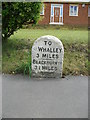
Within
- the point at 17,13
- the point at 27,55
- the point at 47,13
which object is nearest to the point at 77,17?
the point at 47,13

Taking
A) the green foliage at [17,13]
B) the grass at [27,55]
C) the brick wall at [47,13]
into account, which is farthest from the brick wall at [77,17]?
the green foliage at [17,13]

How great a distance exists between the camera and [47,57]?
570 cm

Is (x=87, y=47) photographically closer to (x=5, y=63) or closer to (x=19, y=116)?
(x=5, y=63)

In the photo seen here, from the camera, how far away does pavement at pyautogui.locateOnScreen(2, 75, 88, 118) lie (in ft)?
12.7

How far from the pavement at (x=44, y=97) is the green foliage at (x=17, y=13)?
81.6 inches

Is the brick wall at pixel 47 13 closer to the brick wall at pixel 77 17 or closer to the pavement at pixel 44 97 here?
the brick wall at pixel 77 17

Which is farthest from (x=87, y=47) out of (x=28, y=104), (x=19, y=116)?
(x=19, y=116)

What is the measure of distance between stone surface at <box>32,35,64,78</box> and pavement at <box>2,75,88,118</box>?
20cm

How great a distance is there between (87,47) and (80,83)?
267 cm

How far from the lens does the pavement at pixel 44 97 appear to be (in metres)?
3.86

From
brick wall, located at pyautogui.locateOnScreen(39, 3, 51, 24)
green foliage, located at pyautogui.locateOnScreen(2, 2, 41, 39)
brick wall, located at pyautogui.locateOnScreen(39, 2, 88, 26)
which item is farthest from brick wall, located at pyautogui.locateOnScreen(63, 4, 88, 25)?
green foliage, located at pyautogui.locateOnScreen(2, 2, 41, 39)

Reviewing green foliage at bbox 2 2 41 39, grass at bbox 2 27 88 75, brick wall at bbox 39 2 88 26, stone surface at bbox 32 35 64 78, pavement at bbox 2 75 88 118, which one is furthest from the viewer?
brick wall at bbox 39 2 88 26

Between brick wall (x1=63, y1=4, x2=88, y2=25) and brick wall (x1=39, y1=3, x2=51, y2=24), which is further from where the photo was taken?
brick wall (x1=63, y1=4, x2=88, y2=25)

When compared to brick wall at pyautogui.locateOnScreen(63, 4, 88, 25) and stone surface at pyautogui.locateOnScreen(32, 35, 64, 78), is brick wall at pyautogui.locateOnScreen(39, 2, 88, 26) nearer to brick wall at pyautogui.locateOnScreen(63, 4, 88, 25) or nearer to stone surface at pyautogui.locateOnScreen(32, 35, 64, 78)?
brick wall at pyautogui.locateOnScreen(63, 4, 88, 25)
